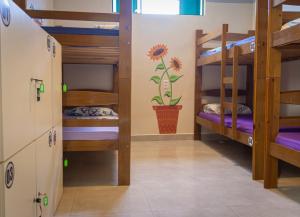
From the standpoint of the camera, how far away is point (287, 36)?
217cm

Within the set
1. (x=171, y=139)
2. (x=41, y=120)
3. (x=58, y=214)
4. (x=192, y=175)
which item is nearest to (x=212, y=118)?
(x=171, y=139)

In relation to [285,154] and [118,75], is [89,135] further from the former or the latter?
[285,154]

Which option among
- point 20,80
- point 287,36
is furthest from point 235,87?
point 20,80

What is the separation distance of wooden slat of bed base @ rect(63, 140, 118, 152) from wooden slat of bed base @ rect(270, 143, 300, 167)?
1.19 metres

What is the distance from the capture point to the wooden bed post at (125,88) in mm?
2418

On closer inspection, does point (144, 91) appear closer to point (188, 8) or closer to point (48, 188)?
point (188, 8)

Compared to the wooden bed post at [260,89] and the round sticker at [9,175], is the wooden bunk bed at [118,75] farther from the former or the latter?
the round sticker at [9,175]

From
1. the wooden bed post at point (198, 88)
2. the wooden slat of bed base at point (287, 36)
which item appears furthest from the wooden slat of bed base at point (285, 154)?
the wooden bed post at point (198, 88)

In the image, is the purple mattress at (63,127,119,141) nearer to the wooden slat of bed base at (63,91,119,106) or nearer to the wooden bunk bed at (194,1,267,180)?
the wooden slat of bed base at (63,91,119,106)

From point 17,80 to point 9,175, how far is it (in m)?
0.31

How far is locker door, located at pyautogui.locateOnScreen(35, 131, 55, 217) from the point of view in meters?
1.45

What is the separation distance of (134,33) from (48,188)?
3.17m

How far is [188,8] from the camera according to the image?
471 centimetres

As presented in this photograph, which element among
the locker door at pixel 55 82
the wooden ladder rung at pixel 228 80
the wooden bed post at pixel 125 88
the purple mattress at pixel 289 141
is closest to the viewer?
the locker door at pixel 55 82
